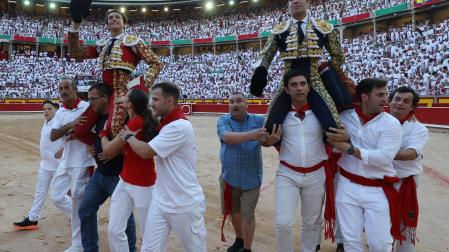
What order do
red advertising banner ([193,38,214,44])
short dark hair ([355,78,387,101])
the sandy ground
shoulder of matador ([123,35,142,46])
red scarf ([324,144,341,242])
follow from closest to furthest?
short dark hair ([355,78,387,101])
red scarf ([324,144,341,242])
shoulder of matador ([123,35,142,46])
the sandy ground
red advertising banner ([193,38,214,44])

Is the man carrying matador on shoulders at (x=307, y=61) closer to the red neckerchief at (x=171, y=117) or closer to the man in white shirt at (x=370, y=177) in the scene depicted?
the man in white shirt at (x=370, y=177)

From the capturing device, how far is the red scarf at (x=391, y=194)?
2.67 m

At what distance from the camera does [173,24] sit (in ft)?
146

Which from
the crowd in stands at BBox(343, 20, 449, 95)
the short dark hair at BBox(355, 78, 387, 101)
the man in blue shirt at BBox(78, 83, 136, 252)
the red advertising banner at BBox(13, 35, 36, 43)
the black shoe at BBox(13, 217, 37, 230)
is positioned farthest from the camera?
the red advertising banner at BBox(13, 35, 36, 43)

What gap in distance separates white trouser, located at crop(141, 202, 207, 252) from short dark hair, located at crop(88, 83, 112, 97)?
1.26m

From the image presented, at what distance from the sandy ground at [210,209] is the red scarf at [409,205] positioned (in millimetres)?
890

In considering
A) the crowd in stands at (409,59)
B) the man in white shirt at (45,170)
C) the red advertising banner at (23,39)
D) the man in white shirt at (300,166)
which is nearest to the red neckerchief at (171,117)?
the man in white shirt at (300,166)

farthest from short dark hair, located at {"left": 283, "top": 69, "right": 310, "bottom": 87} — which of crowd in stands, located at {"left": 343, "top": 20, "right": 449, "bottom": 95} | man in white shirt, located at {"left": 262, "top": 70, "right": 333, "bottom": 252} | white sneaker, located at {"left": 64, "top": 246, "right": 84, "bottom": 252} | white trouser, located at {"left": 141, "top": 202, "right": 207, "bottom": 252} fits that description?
crowd in stands, located at {"left": 343, "top": 20, "right": 449, "bottom": 95}

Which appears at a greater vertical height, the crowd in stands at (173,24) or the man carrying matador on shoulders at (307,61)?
the crowd in stands at (173,24)

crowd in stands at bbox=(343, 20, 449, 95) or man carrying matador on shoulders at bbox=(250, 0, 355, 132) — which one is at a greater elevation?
crowd in stands at bbox=(343, 20, 449, 95)

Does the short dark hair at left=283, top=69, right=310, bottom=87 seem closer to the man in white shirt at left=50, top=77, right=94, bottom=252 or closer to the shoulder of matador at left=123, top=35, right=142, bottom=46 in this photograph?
the shoulder of matador at left=123, top=35, right=142, bottom=46

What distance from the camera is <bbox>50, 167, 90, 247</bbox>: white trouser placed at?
3449mm

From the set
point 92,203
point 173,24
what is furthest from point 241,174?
point 173,24

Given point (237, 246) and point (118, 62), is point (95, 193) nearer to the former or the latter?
point (118, 62)
